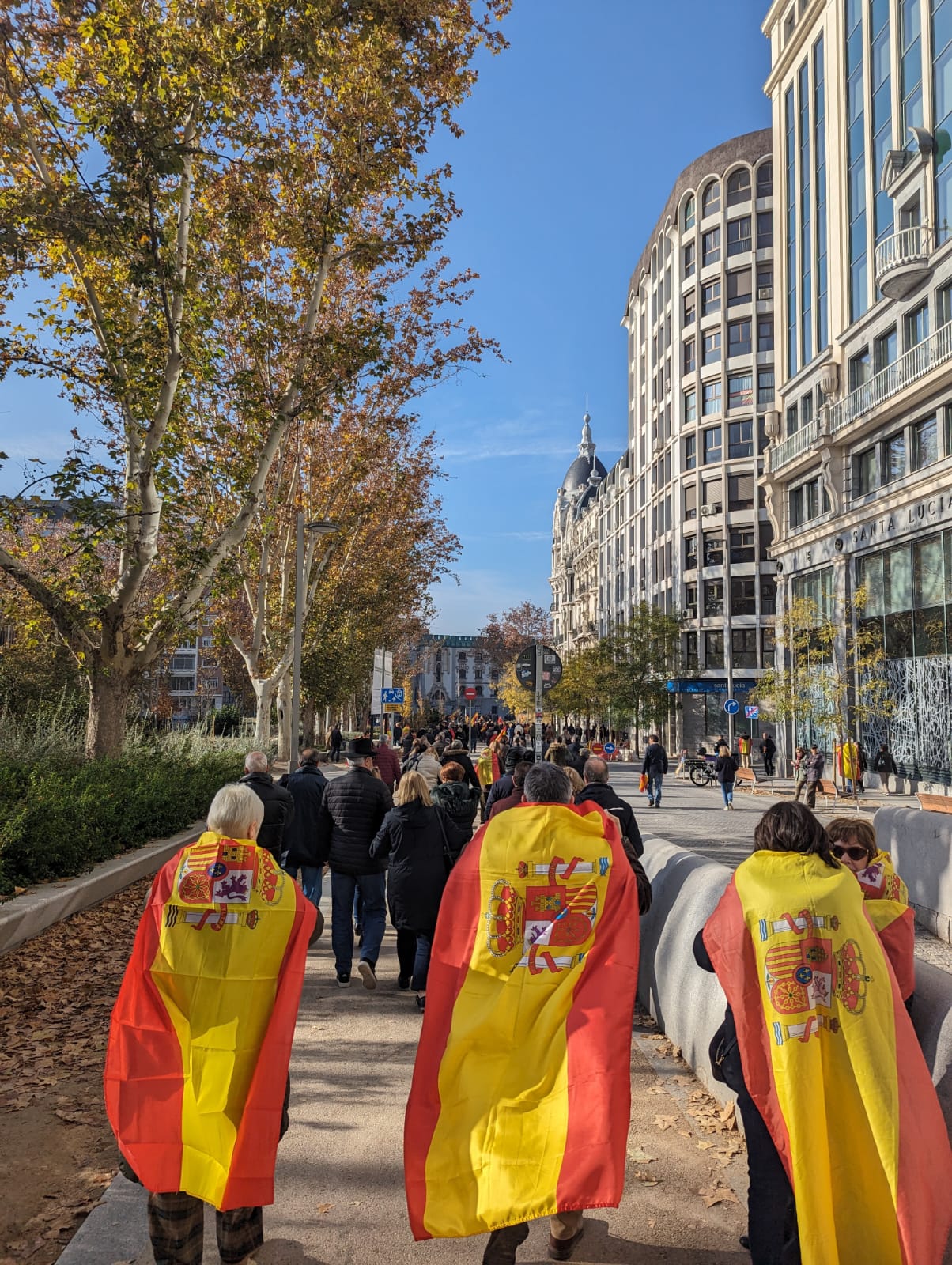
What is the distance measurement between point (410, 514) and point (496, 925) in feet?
113

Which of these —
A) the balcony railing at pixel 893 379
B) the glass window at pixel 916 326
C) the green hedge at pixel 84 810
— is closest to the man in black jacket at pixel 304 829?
the green hedge at pixel 84 810

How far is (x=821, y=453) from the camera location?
33094 millimetres

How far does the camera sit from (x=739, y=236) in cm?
5591

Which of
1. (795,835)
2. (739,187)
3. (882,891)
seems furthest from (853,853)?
(739,187)

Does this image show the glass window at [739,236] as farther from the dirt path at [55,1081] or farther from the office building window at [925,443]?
the dirt path at [55,1081]

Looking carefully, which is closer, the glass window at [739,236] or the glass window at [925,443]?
the glass window at [925,443]

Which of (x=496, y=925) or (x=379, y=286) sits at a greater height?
(x=379, y=286)

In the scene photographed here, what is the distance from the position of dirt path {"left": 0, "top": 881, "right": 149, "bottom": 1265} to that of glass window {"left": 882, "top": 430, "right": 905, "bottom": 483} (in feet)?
87.4

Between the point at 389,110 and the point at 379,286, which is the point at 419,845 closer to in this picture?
the point at 389,110

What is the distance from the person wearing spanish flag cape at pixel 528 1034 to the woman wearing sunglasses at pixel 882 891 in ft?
2.85

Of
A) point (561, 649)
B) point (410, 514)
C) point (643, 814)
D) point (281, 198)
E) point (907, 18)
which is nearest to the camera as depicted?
point (281, 198)

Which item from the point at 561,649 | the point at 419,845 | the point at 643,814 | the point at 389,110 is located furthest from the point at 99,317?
the point at 561,649

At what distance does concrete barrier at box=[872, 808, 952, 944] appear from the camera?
924 cm

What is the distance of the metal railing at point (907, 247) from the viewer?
26.6 m
